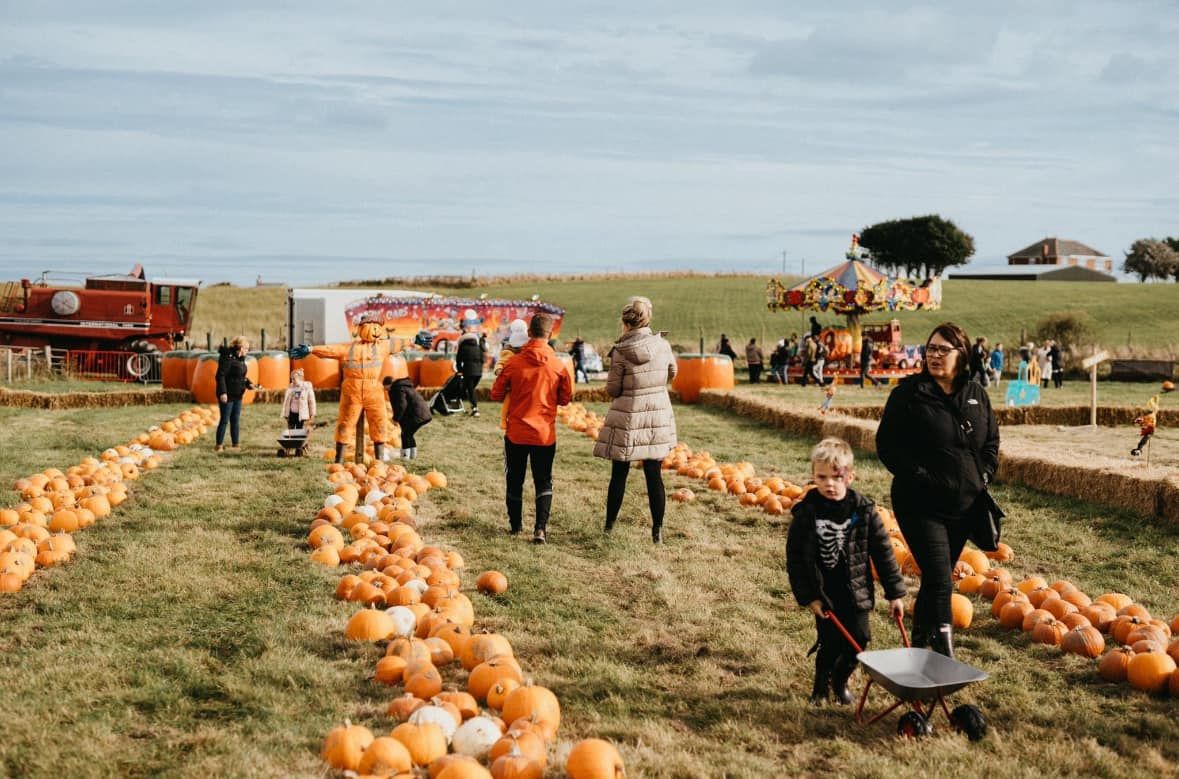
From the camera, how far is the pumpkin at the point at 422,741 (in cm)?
389

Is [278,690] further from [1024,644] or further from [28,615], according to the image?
[1024,644]

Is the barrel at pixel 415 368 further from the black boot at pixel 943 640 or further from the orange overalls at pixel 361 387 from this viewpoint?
the black boot at pixel 943 640

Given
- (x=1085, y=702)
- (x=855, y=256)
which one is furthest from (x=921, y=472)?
(x=855, y=256)

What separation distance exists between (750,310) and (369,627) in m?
59.0

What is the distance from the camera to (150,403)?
2255 cm

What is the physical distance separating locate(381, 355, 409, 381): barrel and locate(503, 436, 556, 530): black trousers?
394 cm

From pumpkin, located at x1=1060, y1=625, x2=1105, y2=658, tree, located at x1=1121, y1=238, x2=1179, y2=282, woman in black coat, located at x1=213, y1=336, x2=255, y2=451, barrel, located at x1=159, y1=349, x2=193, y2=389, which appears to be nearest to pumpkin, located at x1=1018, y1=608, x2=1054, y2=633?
pumpkin, located at x1=1060, y1=625, x2=1105, y2=658

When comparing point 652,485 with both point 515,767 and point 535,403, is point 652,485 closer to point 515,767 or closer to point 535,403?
point 535,403

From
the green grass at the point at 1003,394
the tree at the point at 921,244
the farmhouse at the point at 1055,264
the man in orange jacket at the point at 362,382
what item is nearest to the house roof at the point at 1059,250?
the farmhouse at the point at 1055,264

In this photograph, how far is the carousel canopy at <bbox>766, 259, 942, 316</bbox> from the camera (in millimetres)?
30906

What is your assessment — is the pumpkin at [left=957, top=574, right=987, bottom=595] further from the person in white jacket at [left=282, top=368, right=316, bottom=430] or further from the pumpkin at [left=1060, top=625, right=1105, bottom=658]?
the person in white jacket at [left=282, top=368, right=316, bottom=430]

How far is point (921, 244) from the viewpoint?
112812 mm

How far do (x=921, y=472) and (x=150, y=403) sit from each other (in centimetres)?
2065

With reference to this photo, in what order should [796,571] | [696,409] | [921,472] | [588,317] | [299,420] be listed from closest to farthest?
[796,571] < [921,472] < [299,420] < [696,409] < [588,317]
